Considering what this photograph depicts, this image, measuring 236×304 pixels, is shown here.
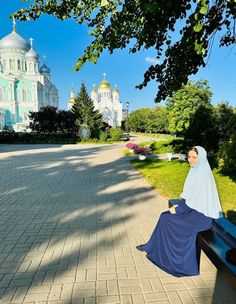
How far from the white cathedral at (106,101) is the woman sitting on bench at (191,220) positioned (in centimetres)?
8047

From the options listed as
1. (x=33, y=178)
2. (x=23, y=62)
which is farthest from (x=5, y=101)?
(x=33, y=178)

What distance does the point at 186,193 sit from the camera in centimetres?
390

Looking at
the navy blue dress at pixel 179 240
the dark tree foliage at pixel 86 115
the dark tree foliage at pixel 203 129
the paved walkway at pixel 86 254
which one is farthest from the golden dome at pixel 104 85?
the navy blue dress at pixel 179 240

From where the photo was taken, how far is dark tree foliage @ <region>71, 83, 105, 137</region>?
41.2m

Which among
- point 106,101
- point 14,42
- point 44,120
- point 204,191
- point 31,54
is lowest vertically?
point 204,191

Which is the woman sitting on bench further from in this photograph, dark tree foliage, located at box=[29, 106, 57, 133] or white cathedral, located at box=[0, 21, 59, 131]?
white cathedral, located at box=[0, 21, 59, 131]

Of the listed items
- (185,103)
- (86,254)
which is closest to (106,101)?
(185,103)

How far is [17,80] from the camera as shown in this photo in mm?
71000

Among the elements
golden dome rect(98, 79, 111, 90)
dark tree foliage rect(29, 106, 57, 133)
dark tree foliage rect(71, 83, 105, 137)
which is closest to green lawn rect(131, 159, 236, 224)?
dark tree foliage rect(71, 83, 105, 137)

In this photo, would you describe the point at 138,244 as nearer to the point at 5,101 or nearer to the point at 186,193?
the point at 186,193

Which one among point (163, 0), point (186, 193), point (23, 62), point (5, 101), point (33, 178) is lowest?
point (33, 178)

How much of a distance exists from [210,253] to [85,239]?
7.37 ft

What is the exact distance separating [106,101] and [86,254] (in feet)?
277

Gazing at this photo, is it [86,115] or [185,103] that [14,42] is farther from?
[185,103]
